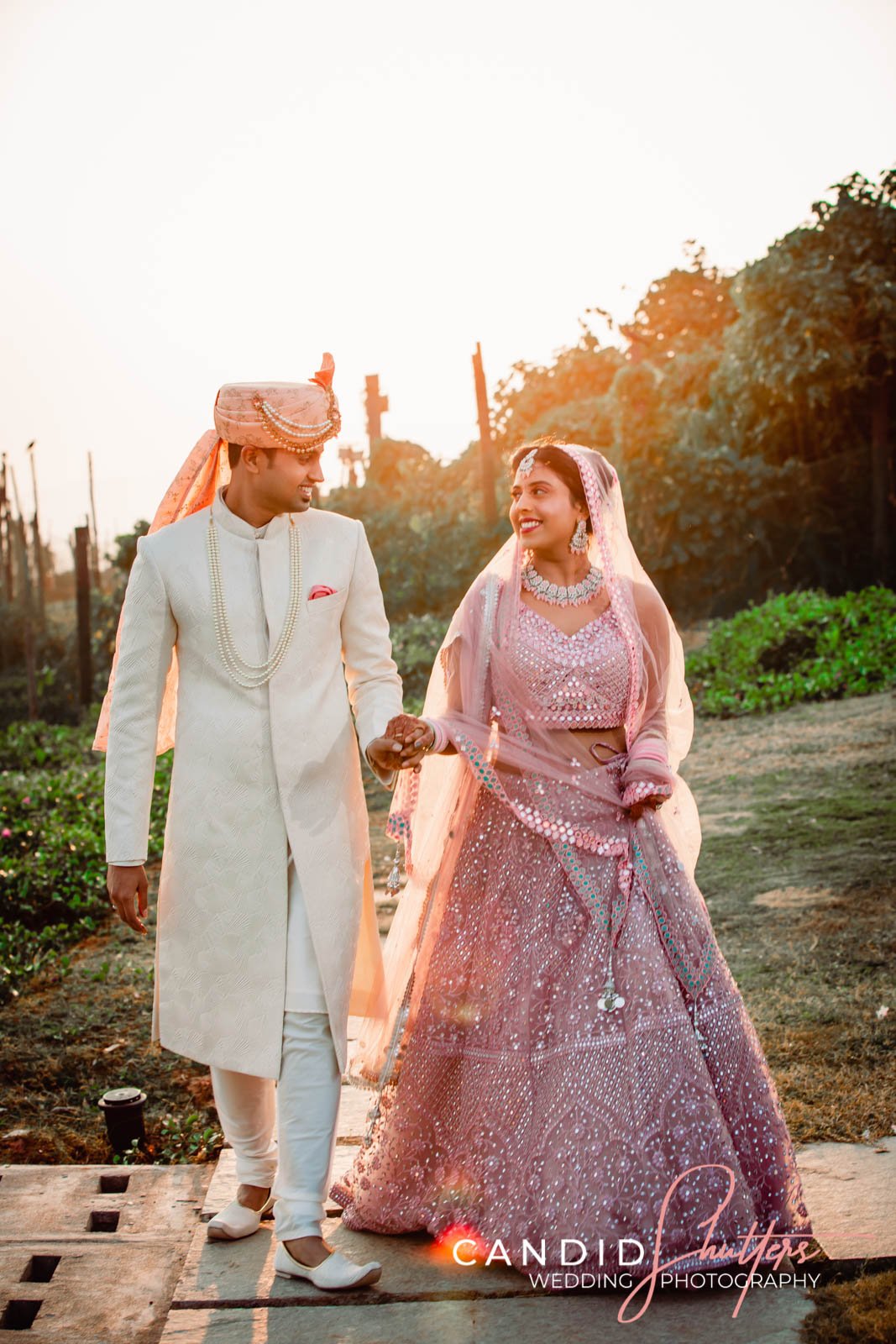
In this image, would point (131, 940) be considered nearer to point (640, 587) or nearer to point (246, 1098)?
point (246, 1098)

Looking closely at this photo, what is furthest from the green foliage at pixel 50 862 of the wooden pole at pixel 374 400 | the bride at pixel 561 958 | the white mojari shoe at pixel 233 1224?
the wooden pole at pixel 374 400

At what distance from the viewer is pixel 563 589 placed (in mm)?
3479

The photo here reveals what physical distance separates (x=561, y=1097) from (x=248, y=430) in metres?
1.71

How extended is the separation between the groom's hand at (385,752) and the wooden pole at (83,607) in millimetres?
14831

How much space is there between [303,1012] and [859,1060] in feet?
6.77

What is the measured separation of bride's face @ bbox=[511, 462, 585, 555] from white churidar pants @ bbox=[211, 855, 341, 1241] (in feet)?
3.70

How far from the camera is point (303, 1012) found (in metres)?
2.91

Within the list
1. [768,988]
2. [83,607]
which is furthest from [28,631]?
[768,988]

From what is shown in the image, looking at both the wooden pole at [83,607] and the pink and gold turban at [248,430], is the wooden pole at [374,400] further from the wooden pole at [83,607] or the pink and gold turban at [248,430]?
the pink and gold turban at [248,430]

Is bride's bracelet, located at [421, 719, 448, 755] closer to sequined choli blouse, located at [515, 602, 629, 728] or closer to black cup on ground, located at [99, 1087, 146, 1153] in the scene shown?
sequined choli blouse, located at [515, 602, 629, 728]

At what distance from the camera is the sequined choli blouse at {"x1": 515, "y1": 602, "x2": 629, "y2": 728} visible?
3332mm

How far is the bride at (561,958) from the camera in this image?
2.79 metres

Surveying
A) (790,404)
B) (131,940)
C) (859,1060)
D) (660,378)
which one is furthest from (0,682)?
(859,1060)

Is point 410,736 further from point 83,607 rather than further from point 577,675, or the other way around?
point 83,607
